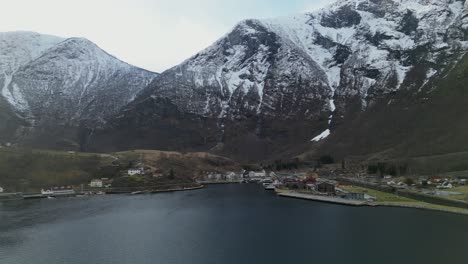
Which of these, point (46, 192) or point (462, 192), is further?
point (46, 192)

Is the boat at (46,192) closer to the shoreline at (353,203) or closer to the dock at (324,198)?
the shoreline at (353,203)

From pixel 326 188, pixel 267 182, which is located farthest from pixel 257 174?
pixel 326 188

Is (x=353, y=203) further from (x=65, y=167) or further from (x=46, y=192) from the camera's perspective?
(x=65, y=167)

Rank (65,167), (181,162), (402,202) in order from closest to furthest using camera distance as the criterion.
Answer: (402,202), (65,167), (181,162)

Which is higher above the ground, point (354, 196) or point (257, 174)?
point (257, 174)

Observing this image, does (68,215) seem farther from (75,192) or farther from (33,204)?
(75,192)

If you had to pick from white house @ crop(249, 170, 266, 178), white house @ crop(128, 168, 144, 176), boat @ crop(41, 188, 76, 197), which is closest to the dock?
white house @ crop(128, 168, 144, 176)

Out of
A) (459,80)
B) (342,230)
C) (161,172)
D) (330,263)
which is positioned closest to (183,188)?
(161,172)

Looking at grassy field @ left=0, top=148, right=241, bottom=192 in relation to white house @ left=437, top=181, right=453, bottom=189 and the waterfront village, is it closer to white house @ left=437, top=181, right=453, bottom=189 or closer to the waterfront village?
the waterfront village
